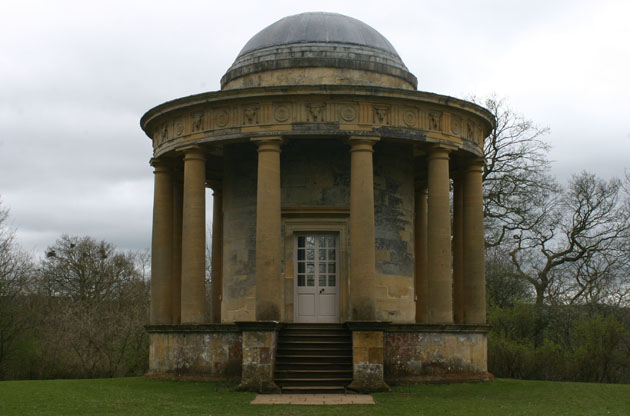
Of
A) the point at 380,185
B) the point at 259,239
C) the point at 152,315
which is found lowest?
the point at 152,315

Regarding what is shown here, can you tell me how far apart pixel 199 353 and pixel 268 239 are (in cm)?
323

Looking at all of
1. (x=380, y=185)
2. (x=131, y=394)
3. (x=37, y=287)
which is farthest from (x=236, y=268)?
(x=37, y=287)

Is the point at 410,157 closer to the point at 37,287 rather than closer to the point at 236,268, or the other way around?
the point at 236,268

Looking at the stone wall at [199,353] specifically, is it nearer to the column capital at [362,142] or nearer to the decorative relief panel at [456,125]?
the column capital at [362,142]

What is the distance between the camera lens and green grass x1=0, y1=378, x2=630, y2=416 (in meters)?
13.4

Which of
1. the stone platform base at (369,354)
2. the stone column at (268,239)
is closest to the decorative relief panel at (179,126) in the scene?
the stone column at (268,239)

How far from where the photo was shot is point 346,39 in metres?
21.7

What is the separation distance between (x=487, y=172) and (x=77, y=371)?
18296 millimetres

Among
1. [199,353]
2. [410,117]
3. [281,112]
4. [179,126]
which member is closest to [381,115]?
[410,117]

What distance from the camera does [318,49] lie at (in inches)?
842

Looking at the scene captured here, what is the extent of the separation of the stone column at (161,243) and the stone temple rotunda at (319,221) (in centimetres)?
4

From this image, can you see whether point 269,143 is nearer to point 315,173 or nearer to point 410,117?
point 315,173

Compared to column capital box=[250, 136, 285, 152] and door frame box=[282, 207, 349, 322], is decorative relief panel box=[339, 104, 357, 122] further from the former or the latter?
door frame box=[282, 207, 349, 322]

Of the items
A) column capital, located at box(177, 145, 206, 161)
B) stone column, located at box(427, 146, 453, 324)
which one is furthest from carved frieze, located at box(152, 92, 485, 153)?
stone column, located at box(427, 146, 453, 324)
